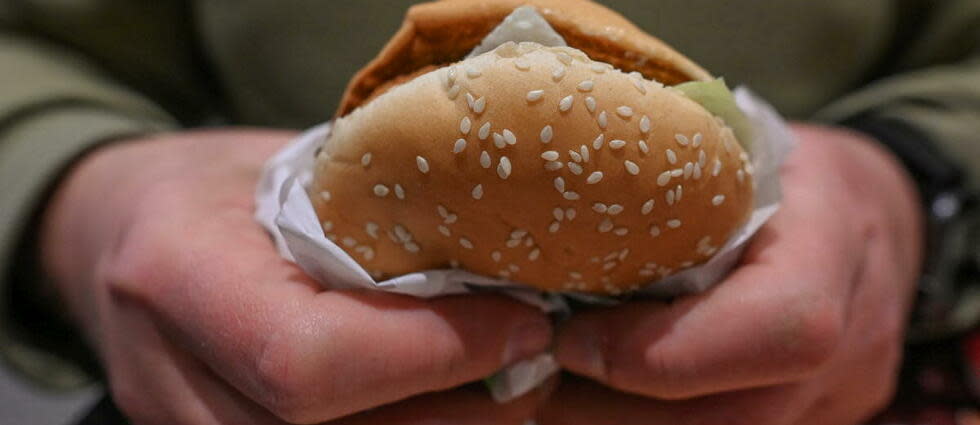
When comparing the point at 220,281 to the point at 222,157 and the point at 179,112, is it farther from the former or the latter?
the point at 179,112

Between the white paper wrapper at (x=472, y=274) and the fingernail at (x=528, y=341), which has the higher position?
the white paper wrapper at (x=472, y=274)

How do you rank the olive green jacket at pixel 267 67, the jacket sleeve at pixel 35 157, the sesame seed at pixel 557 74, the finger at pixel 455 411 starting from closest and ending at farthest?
1. the sesame seed at pixel 557 74
2. the finger at pixel 455 411
3. the olive green jacket at pixel 267 67
4. the jacket sleeve at pixel 35 157

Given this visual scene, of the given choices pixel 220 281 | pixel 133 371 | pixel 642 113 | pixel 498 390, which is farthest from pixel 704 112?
pixel 133 371

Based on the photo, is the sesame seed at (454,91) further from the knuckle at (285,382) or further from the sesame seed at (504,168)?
the knuckle at (285,382)

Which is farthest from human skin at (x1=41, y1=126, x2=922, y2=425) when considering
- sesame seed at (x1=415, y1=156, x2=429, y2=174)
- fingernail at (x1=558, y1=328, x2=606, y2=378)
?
sesame seed at (x1=415, y1=156, x2=429, y2=174)

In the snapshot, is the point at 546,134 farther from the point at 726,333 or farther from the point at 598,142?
the point at 726,333

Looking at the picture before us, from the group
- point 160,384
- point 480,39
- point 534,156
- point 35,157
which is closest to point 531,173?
point 534,156

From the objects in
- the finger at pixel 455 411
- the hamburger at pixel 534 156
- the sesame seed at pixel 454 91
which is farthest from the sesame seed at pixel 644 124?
the finger at pixel 455 411
